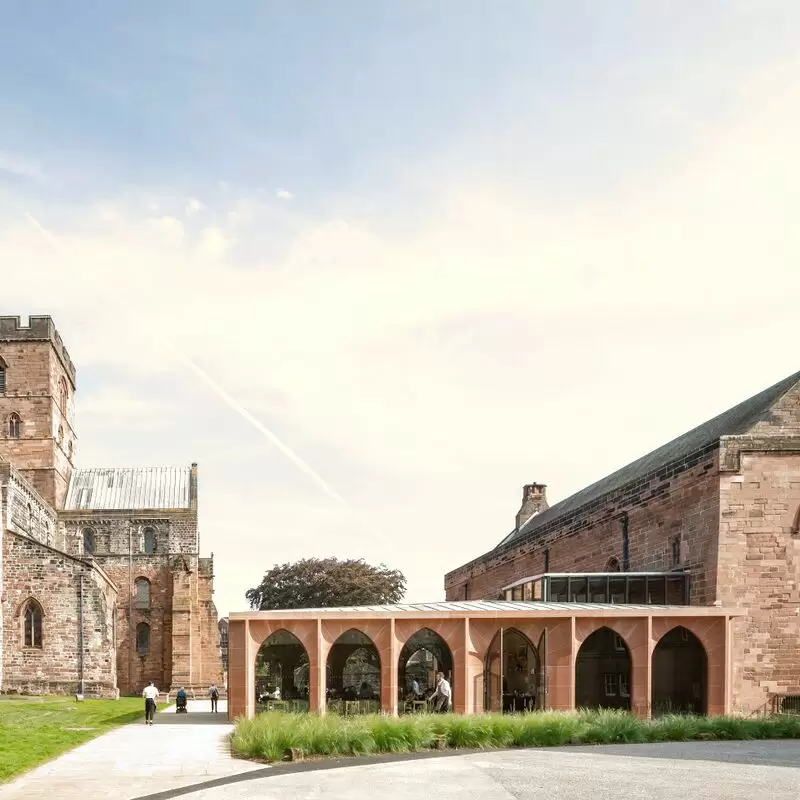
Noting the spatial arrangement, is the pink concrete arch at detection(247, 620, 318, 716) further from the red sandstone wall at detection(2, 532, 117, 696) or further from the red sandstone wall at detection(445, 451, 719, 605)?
the red sandstone wall at detection(2, 532, 117, 696)

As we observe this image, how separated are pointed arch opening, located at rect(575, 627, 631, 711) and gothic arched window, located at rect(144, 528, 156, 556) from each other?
3550 cm

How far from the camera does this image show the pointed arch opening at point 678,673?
29391mm

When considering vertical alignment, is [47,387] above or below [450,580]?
above

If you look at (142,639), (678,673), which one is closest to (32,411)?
(142,639)

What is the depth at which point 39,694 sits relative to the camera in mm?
44125

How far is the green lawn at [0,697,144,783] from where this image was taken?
19.2 metres

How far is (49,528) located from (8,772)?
1754 inches

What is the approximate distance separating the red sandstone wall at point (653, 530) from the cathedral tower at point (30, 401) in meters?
29.3

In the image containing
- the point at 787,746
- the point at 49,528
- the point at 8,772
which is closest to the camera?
the point at 8,772

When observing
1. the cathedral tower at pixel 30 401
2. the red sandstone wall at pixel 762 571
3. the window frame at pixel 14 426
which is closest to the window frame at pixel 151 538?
the cathedral tower at pixel 30 401

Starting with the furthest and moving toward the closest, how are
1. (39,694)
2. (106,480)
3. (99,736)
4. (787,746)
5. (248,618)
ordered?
(106,480), (39,694), (248,618), (99,736), (787,746)

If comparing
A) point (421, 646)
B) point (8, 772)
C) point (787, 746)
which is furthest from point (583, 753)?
point (421, 646)

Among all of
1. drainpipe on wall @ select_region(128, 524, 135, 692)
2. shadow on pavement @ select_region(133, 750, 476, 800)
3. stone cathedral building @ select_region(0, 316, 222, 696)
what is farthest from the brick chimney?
shadow on pavement @ select_region(133, 750, 476, 800)

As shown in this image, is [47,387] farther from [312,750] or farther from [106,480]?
[312,750]
